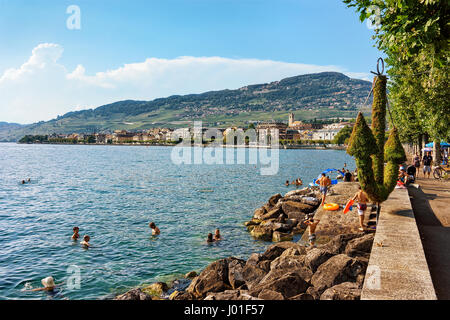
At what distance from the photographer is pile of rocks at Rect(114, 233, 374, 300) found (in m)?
8.73

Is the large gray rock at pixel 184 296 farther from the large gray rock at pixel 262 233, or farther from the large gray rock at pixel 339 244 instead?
the large gray rock at pixel 262 233

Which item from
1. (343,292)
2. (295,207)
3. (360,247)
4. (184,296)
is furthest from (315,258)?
(295,207)

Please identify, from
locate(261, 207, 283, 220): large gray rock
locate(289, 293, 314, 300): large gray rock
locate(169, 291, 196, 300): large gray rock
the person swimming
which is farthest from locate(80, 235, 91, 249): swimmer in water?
locate(289, 293, 314, 300): large gray rock

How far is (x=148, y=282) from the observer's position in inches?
543

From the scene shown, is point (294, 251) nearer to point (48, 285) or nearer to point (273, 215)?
point (48, 285)

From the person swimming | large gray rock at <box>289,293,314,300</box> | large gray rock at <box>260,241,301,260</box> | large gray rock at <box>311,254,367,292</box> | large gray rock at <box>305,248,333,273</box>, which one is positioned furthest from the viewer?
large gray rock at <box>260,241,301,260</box>

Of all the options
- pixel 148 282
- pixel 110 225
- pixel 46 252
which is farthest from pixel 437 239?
pixel 110 225

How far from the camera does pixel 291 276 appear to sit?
31.3 ft

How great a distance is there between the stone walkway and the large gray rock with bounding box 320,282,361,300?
1681mm

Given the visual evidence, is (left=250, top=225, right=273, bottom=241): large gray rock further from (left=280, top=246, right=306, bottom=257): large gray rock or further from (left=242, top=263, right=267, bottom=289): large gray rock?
(left=242, top=263, right=267, bottom=289): large gray rock

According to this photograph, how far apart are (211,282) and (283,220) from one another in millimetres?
10823

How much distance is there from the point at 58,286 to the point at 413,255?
13.0 meters

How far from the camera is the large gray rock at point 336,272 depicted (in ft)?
30.8

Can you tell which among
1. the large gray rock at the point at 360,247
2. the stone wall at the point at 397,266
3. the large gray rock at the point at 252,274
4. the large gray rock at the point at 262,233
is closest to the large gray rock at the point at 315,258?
the large gray rock at the point at 360,247
